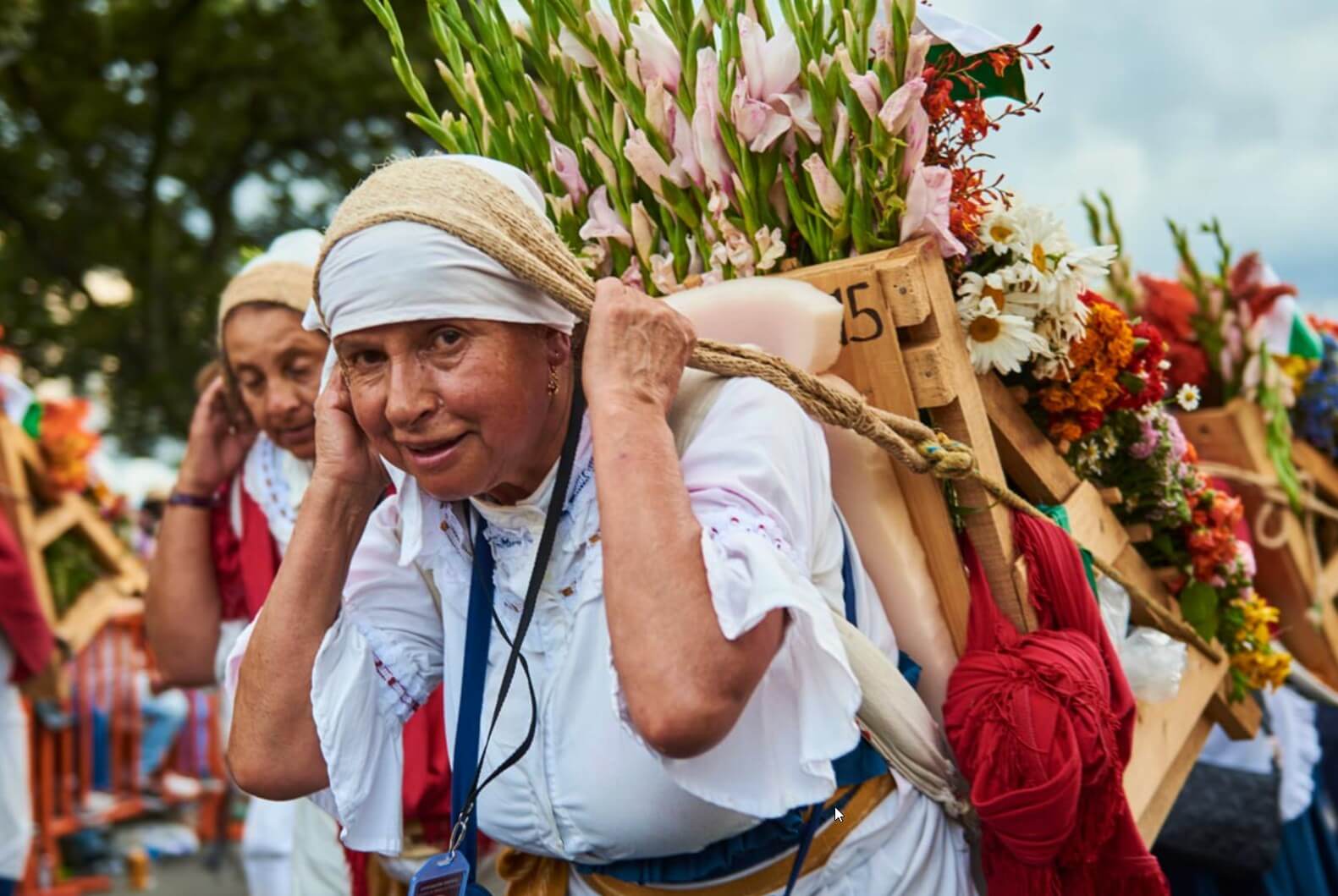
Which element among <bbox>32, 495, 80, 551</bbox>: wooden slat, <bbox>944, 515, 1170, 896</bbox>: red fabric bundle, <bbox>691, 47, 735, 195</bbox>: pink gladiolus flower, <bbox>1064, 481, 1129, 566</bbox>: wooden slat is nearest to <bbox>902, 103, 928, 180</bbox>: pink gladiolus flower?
<bbox>691, 47, 735, 195</bbox>: pink gladiolus flower

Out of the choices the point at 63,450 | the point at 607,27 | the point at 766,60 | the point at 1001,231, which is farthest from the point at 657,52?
the point at 63,450

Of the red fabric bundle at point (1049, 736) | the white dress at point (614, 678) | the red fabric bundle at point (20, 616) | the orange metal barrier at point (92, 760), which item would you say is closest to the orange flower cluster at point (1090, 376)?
the red fabric bundle at point (1049, 736)

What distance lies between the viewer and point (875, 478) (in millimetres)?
2482

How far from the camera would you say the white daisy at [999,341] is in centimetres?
266

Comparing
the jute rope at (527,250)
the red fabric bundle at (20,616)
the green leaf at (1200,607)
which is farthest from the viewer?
the red fabric bundle at (20,616)

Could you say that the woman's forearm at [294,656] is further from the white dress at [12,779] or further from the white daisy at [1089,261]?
the white dress at [12,779]

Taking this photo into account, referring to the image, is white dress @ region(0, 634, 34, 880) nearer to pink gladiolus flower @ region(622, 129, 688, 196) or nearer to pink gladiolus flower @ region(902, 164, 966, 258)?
pink gladiolus flower @ region(622, 129, 688, 196)

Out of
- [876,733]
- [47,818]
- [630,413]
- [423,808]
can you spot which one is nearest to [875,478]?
[876,733]

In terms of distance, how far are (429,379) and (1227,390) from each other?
11.2 ft

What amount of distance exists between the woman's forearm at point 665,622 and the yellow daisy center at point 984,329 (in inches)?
38.0

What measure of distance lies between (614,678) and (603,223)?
4.07ft

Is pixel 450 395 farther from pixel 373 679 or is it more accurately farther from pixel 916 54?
pixel 916 54

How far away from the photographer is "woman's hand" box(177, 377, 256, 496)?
13.1ft

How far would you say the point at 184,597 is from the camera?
3.95 meters
